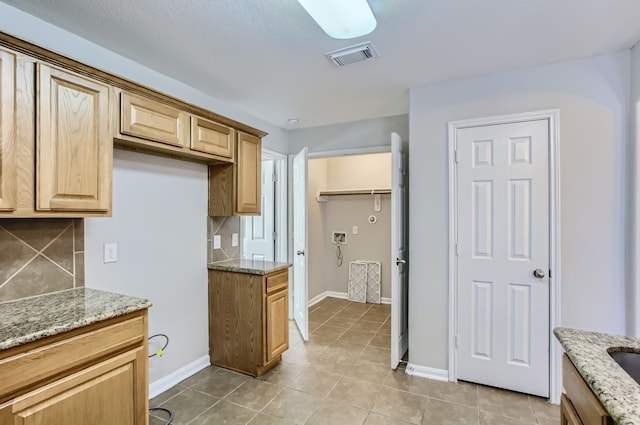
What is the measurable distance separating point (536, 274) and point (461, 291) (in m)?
0.54

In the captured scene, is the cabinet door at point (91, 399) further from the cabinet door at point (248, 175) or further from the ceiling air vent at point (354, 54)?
the ceiling air vent at point (354, 54)

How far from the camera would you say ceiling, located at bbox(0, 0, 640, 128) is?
1713 mm

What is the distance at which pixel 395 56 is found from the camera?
2.24m

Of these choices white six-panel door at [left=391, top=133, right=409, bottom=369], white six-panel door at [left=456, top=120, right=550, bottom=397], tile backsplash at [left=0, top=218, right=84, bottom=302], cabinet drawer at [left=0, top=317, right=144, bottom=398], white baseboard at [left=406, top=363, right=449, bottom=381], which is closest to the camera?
cabinet drawer at [left=0, top=317, right=144, bottom=398]

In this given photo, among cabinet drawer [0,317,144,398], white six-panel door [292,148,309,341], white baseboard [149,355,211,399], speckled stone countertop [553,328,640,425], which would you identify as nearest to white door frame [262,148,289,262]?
white six-panel door [292,148,309,341]

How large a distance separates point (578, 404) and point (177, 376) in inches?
102

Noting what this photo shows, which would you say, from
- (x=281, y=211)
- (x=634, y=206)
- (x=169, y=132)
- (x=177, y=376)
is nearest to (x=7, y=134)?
(x=169, y=132)

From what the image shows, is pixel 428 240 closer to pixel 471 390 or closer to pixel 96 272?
pixel 471 390

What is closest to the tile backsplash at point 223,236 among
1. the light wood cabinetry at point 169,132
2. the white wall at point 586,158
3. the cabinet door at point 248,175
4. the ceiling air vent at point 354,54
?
the cabinet door at point 248,175

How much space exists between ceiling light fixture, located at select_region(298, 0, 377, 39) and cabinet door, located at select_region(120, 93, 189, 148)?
1.18 m

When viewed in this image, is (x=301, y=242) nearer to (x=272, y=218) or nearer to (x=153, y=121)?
(x=272, y=218)

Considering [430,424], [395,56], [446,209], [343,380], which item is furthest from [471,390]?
[395,56]

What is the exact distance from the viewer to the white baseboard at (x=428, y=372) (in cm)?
265

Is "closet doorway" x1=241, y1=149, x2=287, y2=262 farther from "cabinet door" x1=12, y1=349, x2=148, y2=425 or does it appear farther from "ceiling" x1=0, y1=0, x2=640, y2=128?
"cabinet door" x1=12, y1=349, x2=148, y2=425
